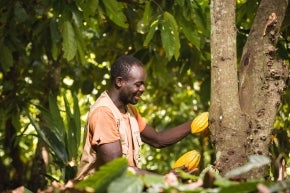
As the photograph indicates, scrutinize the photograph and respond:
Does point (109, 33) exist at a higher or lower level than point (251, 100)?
higher

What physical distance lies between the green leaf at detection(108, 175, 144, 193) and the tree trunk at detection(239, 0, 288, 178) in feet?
3.02

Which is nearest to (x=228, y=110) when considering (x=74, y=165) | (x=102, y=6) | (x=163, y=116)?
(x=102, y=6)

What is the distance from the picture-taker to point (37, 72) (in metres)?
5.20

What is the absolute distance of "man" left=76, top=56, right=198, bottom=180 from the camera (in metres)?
2.68

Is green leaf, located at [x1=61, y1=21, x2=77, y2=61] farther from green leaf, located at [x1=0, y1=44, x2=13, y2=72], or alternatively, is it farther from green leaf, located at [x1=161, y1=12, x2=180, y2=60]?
green leaf, located at [x1=0, y1=44, x2=13, y2=72]

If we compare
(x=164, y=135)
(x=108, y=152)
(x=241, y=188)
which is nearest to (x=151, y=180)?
(x=241, y=188)

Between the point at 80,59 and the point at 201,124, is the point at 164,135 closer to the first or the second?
the point at 201,124

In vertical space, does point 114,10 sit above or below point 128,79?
above

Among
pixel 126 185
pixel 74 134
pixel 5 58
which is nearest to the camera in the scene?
pixel 126 185

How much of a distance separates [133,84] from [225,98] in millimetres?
702

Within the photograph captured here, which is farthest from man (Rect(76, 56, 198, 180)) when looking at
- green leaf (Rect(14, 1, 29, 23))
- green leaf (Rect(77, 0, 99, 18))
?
green leaf (Rect(14, 1, 29, 23))

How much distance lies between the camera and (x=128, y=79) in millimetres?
2883

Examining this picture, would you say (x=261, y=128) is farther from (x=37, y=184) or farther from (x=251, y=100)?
(x=37, y=184)

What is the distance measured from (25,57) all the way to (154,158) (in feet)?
7.60
